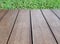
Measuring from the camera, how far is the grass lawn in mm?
2943

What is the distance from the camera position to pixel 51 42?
2.64 ft

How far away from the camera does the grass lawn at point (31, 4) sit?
2943mm

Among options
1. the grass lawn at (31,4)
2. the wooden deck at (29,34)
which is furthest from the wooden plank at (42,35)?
the grass lawn at (31,4)

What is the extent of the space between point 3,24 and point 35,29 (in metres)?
0.26

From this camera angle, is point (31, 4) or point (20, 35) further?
point (31, 4)

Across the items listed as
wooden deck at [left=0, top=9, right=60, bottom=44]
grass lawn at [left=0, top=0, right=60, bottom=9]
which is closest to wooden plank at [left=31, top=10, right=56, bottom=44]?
wooden deck at [left=0, top=9, right=60, bottom=44]

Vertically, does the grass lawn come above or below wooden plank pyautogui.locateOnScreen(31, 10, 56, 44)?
below

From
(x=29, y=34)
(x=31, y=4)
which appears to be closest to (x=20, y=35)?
(x=29, y=34)

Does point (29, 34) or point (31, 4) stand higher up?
point (29, 34)

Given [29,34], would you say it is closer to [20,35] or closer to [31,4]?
[20,35]

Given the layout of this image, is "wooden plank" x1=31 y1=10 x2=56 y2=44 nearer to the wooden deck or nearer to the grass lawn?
the wooden deck

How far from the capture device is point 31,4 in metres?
3.01

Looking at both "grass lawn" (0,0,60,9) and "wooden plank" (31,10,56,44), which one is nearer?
"wooden plank" (31,10,56,44)

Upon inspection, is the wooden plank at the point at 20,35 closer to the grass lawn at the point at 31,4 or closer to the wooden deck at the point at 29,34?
the wooden deck at the point at 29,34
